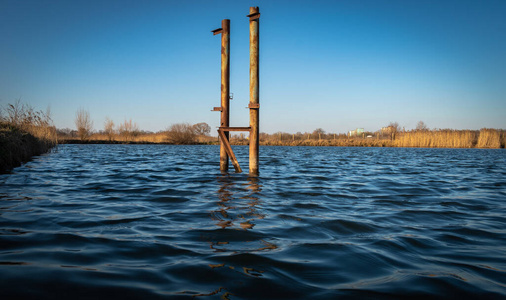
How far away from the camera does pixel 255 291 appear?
2088 millimetres

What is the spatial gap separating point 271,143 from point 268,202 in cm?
5798

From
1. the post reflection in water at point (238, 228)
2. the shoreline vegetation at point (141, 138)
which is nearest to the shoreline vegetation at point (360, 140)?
the shoreline vegetation at point (141, 138)

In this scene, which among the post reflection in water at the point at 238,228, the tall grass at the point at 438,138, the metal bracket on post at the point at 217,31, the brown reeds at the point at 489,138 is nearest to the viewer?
the post reflection in water at the point at 238,228

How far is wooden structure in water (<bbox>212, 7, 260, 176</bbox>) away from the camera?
336 inches

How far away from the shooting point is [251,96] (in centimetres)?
857

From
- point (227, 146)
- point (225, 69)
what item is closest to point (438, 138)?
point (225, 69)

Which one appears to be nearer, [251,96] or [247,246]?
[247,246]

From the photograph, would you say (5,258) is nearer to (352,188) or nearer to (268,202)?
(268,202)

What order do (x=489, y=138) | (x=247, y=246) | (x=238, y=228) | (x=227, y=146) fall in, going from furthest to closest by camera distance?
1. (x=489, y=138)
2. (x=227, y=146)
3. (x=238, y=228)
4. (x=247, y=246)

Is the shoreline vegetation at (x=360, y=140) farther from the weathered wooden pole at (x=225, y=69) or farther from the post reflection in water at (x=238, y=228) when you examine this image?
the post reflection in water at (x=238, y=228)

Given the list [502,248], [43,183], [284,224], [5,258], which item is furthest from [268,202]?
[43,183]

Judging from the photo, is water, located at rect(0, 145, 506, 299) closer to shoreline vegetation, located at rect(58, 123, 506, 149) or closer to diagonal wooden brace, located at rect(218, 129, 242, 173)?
diagonal wooden brace, located at rect(218, 129, 242, 173)

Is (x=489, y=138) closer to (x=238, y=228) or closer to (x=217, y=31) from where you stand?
(x=217, y=31)

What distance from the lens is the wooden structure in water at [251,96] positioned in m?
8.55
